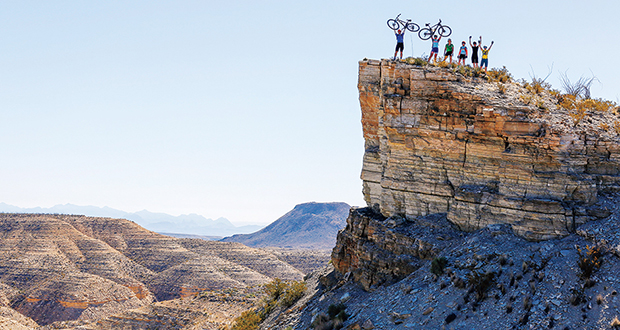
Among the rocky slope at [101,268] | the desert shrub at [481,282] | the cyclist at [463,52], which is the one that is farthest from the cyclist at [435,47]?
the rocky slope at [101,268]

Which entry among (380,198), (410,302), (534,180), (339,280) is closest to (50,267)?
(339,280)

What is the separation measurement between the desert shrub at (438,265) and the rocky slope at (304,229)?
4956 inches

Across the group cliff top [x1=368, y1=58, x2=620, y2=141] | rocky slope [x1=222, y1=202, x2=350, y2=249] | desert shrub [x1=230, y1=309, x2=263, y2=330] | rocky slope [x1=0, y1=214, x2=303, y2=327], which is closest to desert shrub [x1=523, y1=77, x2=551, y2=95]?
cliff top [x1=368, y1=58, x2=620, y2=141]

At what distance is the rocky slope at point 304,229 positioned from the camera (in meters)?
151

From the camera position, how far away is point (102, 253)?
6538 centimetres

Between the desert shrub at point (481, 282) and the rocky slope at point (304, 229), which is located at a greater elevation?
the desert shrub at point (481, 282)

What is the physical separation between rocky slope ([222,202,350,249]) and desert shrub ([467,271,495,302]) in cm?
12758

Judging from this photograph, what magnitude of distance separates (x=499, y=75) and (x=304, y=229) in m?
144

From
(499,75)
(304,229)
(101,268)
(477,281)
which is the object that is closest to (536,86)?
(499,75)

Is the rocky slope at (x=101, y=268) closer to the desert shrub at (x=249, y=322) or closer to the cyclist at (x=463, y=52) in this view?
the desert shrub at (x=249, y=322)

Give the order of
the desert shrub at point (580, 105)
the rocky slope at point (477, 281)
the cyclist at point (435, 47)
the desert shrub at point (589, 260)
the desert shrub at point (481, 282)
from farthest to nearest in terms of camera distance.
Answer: the cyclist at point (435, 47)
the desert shrub at point (580, 105)
the desert shrub at point (481, 282)
the desert shrub at point (589, 260)
the rocky slope at point (477, 281)

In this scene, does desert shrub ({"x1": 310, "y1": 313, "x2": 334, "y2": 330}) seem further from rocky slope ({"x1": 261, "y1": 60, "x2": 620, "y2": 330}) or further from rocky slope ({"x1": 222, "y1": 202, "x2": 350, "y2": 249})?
rocky slope ({"x1": 222, "y1": 202, "x2": 350, "y2": 249})

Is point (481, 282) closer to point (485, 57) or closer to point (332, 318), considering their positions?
point (332, 318)

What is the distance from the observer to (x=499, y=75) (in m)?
21.0
